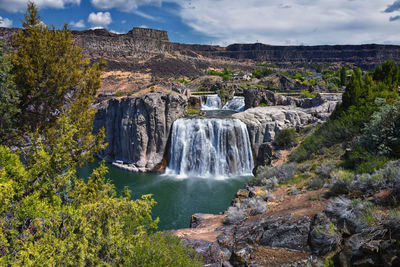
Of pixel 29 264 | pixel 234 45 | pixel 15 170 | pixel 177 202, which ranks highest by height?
pixel 234 45

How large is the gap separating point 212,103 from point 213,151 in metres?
17.6

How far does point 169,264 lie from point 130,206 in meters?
1.33

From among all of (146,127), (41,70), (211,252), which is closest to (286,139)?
(211,252)

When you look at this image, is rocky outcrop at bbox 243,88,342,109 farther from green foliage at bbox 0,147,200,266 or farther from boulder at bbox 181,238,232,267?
green foliage at bbox 0,147,200,266

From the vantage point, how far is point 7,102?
652cm

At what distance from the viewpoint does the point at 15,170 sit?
5.01 metres

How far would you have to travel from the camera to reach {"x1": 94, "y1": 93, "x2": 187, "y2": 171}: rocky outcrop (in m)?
25.3

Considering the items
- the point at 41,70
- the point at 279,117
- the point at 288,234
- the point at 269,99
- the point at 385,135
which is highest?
the point at 41,70

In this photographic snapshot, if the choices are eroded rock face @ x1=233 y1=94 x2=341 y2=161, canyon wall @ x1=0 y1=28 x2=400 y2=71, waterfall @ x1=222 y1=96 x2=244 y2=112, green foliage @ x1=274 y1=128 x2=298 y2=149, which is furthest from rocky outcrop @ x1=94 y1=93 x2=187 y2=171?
canyon wall @ x1=0 y1=28 x2=400 y2=71

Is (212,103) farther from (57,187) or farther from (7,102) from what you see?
(57,187)

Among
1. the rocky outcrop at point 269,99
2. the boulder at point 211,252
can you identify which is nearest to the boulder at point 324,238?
the boulder at point 211,252

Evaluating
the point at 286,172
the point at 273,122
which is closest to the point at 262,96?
the point at 273,122

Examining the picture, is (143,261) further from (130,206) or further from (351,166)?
(351,166)

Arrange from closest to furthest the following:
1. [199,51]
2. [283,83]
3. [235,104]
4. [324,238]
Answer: [324,238] → [235,104] → [283,83] → [199,51]
